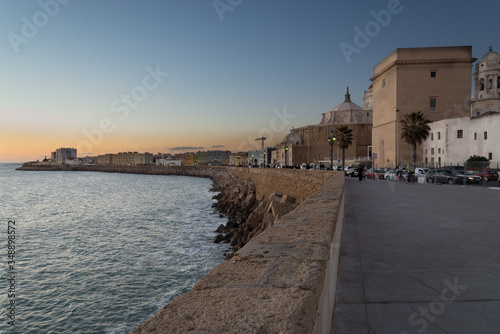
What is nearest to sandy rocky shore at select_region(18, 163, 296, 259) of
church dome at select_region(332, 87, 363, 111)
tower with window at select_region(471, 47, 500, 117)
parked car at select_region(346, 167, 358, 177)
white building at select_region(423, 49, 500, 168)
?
parked car at select_region(346, 167, 358, 177)

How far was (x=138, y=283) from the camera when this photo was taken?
11516 millimetres

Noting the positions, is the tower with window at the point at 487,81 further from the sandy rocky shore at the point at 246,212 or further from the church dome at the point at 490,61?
the sandy rocky shore at the point at 246,212

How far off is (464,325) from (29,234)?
905 inches

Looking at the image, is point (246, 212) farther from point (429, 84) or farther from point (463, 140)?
point (429, 84)

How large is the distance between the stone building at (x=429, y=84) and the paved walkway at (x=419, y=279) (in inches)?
2173

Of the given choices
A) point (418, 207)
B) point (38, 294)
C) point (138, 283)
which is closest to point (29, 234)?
point (38, 294)

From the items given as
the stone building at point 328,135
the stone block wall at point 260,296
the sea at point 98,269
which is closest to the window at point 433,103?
the stone building at point 328,135

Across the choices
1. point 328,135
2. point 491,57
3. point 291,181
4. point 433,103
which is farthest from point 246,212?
point 491,57

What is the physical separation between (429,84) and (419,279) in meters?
64.6

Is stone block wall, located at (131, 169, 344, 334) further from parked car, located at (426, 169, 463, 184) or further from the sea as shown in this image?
parked car, located at (426, 169, 463, 184)

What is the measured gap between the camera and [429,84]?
2319 inches

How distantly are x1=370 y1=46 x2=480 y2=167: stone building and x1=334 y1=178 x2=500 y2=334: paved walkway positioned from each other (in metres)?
55.2

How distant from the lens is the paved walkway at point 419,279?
2777 mm

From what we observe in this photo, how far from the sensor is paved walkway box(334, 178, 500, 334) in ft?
9.11
